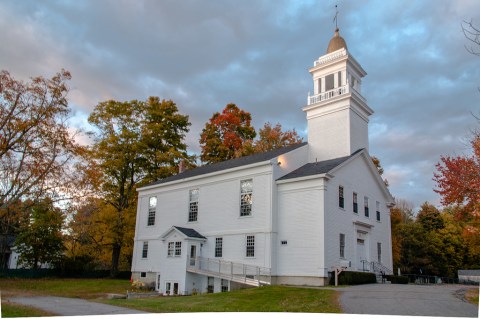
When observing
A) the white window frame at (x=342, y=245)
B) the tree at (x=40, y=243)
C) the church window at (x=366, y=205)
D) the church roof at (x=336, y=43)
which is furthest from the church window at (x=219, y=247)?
the church roof at (x=336, y=43)

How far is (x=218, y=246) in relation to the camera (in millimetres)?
24875

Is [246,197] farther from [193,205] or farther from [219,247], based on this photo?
[193,205]

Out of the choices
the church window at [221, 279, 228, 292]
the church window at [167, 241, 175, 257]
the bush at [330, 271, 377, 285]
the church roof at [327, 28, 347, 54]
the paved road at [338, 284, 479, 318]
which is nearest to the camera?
the paved road at [338, 284, 479, 318]

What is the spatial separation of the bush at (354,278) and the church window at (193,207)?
1008cm

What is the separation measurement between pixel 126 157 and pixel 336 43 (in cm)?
1893

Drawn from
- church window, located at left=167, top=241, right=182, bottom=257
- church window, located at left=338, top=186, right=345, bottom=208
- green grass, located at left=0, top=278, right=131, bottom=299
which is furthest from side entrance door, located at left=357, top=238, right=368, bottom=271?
green grass, located at left=0, top=278, right=131, bottom=299

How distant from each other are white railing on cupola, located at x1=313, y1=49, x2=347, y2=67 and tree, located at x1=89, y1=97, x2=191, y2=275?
15.2 m

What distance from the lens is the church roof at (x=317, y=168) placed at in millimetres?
22109

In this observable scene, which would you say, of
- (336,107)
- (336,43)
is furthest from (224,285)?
(336,43)

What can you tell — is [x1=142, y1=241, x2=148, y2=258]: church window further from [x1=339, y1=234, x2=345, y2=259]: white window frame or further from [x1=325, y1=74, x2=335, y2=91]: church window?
[x1=325, y1=74, x2=335, y2=91]: church window

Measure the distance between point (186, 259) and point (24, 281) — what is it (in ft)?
38.9

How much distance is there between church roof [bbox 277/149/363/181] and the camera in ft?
72.5

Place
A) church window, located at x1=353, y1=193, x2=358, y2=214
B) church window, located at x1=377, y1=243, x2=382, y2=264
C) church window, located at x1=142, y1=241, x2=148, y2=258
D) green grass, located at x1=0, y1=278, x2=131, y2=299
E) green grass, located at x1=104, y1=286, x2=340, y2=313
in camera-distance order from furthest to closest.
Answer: church window, located at x1=142, y1=241, x2=148, y2=258 → church window, located at x1=377, y1=243, x2=382, y2=264 → church window, located at x1=353, y1=193, x2=358, y2=214 → green grass, located at x1=0, y1=278, x2=131, y2=299 → green grass, located at x1=104, y1=286, x2=340, y2=313

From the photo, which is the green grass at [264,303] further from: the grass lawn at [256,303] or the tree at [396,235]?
the tree at [396,235]
